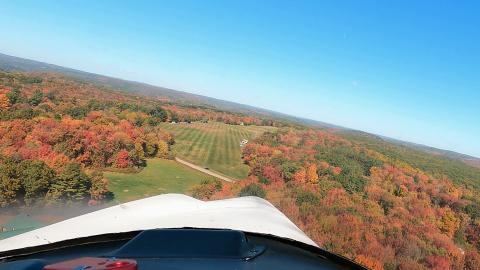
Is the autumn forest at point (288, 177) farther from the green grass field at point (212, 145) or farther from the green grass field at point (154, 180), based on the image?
the green grass field at point (212, 145)

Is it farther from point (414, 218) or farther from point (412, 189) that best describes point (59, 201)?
point (412, 189)

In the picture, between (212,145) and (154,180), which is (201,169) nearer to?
(212,145)

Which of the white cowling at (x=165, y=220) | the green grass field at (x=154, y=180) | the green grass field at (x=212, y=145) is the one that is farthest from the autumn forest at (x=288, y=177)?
the white cowling at (x=165, y=220)

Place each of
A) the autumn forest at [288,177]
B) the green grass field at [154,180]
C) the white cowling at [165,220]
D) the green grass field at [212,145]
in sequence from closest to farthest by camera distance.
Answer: the white cowling at [165,220]
the autumn forest at [288,177]
the green grass field at [154,180]
the green grass field at [212,145]

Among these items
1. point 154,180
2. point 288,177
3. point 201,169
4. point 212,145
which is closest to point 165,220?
point 288,177

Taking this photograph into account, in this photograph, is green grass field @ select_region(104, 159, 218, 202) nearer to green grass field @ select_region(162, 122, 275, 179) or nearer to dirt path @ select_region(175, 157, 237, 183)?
dirt path @ select_region(175, 157, 237, 183)

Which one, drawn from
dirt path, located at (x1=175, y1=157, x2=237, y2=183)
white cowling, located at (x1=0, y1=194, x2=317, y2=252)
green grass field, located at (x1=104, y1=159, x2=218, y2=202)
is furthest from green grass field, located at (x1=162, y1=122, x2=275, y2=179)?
white cowling, located at (x1=0, y1=194, x2=317, y2=252)

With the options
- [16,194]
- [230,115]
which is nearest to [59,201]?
[16,194]
